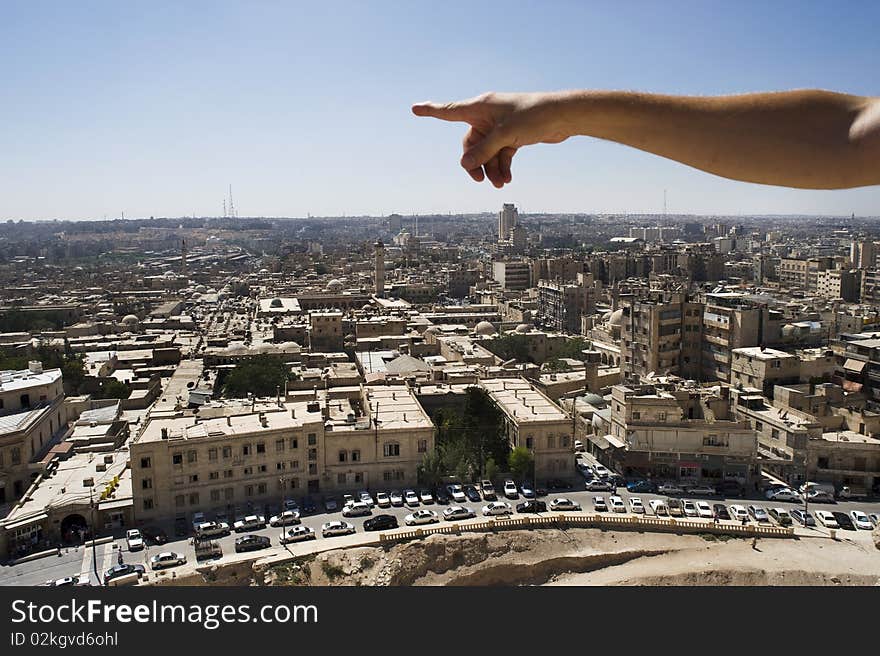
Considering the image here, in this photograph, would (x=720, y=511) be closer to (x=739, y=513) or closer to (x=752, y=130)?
(x=739, y=513)

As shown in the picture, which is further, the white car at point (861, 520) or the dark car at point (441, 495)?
the dark car at point (441, 495)

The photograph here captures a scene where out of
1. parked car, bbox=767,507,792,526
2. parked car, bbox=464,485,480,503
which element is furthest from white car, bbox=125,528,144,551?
parked car, bbox=767,507,792,526

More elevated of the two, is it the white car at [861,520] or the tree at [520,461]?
the tree at [520,461]

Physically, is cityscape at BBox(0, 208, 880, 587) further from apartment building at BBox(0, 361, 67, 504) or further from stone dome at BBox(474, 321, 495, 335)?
stone dome at BBox(474, 321, 495, 335)

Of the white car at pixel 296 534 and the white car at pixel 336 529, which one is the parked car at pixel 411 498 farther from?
the white car at pixel 296 534

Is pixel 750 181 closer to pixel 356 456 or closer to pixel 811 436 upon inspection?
pixel 356 456

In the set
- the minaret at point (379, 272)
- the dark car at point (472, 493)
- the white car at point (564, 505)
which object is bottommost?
the white car at point (564, 505)

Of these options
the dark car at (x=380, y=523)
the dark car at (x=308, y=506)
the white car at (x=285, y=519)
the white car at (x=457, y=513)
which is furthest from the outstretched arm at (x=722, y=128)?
the dark car at (x=308, y=506)
